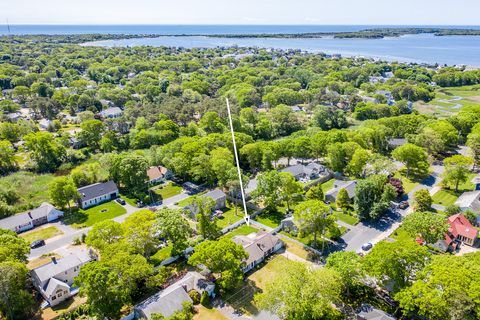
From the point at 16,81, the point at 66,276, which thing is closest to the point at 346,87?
the point at 66,276

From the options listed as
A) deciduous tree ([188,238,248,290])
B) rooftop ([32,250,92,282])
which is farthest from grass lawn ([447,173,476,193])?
rooftop ([32,250,92,282])

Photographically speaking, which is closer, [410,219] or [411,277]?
[411,277]

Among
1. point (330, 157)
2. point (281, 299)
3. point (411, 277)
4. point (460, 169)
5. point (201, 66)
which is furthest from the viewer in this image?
point (201, 66)

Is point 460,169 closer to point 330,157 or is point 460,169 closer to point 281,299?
point 330,157

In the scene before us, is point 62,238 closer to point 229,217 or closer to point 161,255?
point 161,255

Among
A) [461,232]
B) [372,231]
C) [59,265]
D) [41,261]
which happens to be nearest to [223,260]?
[59,265]
